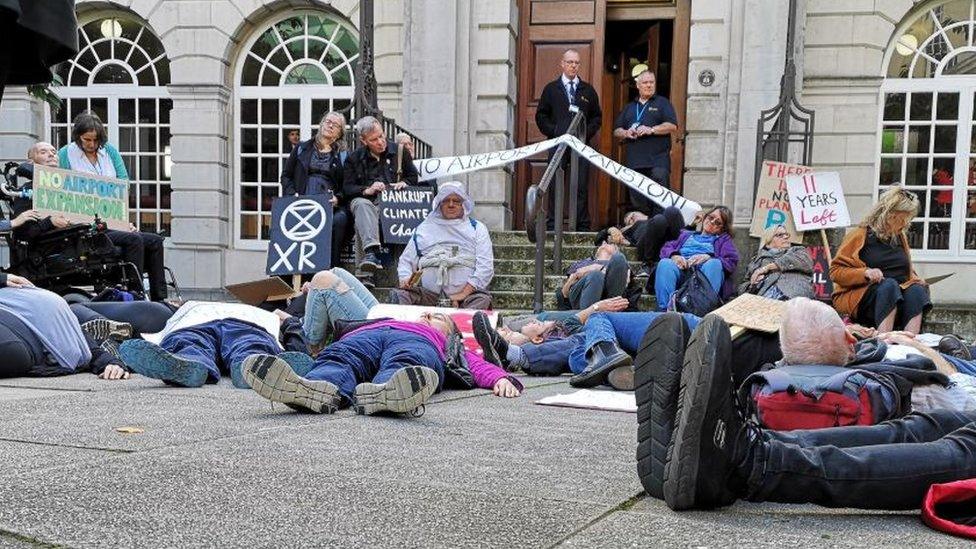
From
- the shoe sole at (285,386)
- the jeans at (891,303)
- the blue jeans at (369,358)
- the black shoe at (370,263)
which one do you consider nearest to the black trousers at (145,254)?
the black shoe at (370,263)

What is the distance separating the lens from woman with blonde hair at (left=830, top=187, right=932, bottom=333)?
7.45m

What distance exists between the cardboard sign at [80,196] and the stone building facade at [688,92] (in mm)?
3990

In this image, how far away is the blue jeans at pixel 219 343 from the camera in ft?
17.2

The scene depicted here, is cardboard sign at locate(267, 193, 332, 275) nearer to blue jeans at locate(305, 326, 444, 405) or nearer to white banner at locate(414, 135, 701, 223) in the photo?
white banner at locate(414, 135, 701, 223)

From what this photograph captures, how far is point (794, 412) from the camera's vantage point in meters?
3.04

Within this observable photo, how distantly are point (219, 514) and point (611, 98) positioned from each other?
12.0 metres

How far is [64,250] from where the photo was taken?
25.4 ft

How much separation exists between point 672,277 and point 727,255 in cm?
56

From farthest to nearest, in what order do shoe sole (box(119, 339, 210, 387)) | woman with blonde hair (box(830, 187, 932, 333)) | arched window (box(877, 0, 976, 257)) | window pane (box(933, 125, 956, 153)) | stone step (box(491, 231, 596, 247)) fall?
window pane (box(933, 125, 956, 153))
arched window (box(877, 0, 976, 257))
stone step (box(491, 231, 596, 247))
woman with blonde hair (box(830, 187, 932, 333))
shoe sole (box(119, 339, 210, 387))

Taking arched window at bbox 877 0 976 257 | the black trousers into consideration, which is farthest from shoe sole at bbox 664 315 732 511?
arched window at bbox 877 0 976 257

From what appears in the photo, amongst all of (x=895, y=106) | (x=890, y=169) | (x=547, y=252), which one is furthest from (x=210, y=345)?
(x=895, y=106)

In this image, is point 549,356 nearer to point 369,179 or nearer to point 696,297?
point 696,297

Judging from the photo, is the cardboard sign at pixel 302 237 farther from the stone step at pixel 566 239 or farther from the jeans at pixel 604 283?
the jeans at pixel 604 283

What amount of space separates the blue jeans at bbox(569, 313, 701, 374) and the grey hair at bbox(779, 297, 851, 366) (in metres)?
2.89
